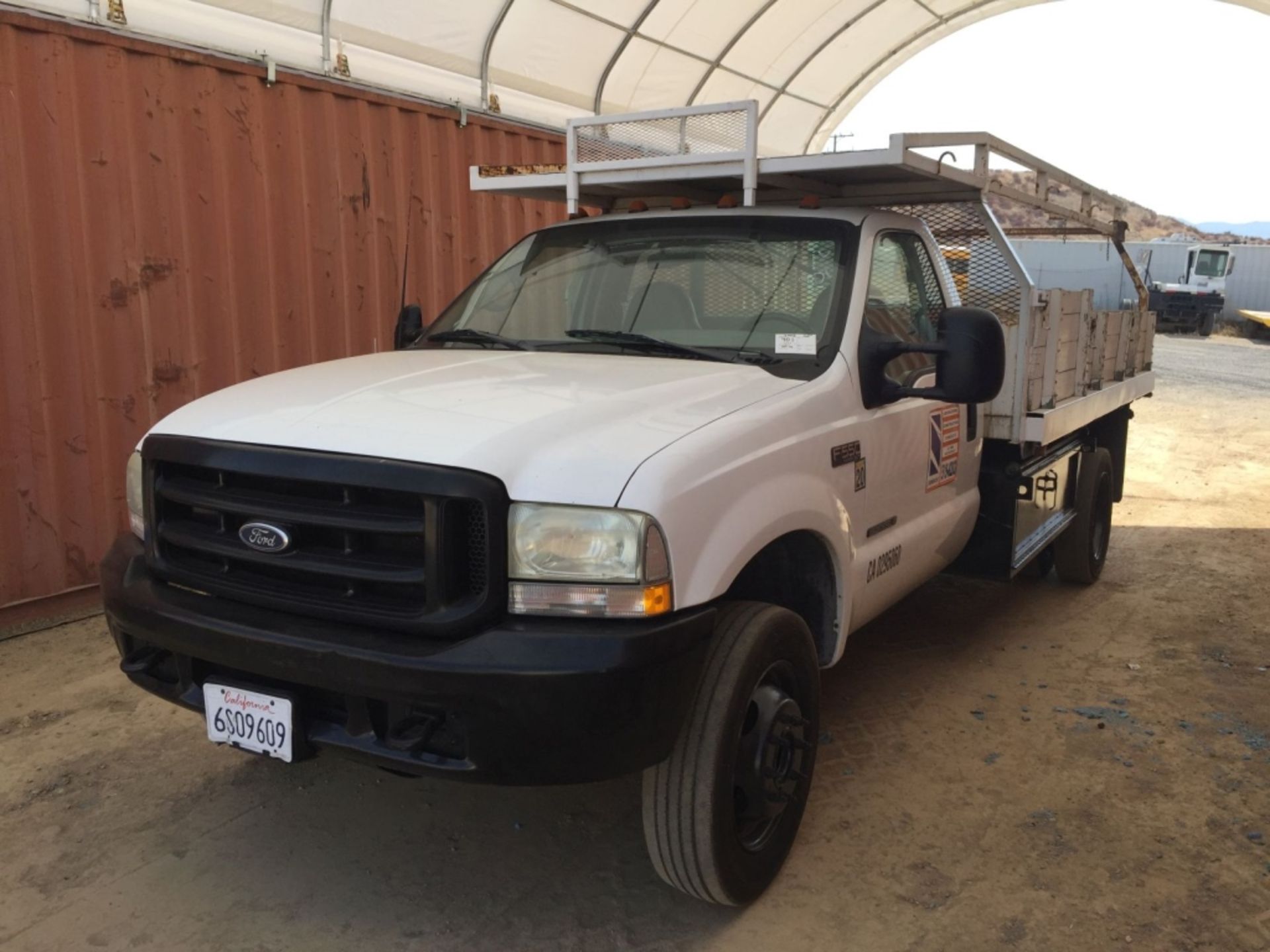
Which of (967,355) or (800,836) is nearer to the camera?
(967,355)

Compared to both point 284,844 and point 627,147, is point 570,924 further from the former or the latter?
point 627,147

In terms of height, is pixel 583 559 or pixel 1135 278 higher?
pixel 1135 278

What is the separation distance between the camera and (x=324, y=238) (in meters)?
6.09

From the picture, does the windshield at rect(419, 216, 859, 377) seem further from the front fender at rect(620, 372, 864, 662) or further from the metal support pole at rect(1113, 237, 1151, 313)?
the metal support pole at rect(1113, 237, 1151, 313)

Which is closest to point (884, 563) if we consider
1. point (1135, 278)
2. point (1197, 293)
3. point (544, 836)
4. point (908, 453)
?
point (908, 453)

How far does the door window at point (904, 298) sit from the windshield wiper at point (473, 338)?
120cm

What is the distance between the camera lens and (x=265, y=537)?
2.50 meters

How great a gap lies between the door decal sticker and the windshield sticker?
2.57 feet

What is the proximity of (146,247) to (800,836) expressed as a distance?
14.1ft

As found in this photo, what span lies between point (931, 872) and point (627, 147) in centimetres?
288

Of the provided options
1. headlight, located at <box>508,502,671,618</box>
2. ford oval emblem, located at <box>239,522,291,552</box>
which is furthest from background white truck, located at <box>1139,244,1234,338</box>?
ford oval emblem, located at <box>239,522,291,552</box>

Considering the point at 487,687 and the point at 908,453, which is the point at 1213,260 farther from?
the point at 487,687

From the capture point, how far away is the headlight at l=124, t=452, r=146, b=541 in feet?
9.54

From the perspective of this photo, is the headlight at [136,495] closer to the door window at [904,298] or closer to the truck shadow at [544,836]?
the truck shadow at [544,836]
